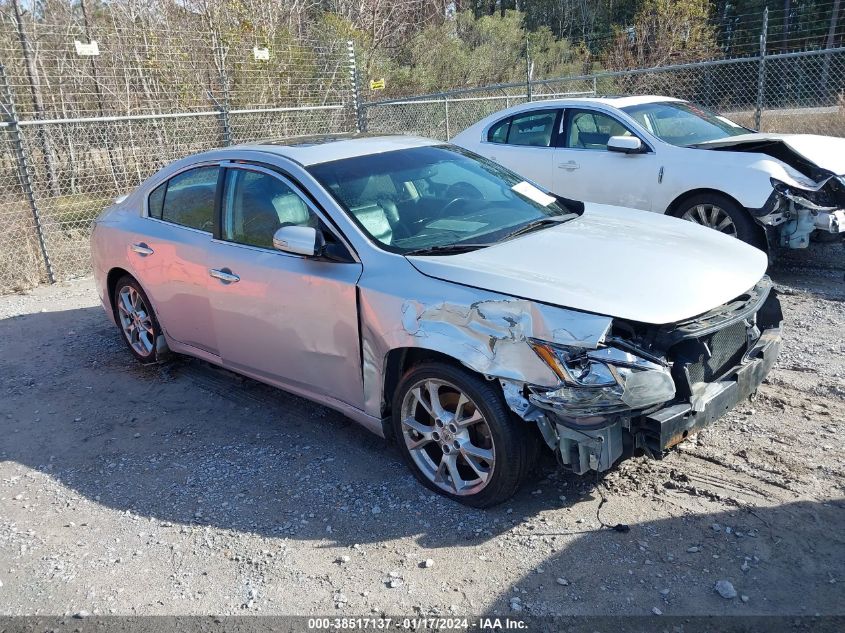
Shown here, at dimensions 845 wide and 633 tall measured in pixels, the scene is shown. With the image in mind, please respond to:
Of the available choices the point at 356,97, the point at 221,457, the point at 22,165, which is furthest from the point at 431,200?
the point at 356,97

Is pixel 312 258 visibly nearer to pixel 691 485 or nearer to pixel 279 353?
pixel 279 353

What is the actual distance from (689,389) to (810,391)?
175 centimetres

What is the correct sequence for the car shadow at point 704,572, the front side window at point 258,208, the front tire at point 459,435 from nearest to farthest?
the car shadow at point 704,572 < the front tire at point 459,435 < the front side window at point 258,208

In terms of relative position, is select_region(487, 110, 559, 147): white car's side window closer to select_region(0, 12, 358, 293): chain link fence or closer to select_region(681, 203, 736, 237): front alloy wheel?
select_region(681, 203, 736, 237): front alloy wheel

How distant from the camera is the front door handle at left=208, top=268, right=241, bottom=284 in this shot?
4.48 meters

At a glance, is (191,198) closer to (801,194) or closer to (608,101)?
(608,101)

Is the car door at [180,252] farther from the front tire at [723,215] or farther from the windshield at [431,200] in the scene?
the front tire at [723,215]

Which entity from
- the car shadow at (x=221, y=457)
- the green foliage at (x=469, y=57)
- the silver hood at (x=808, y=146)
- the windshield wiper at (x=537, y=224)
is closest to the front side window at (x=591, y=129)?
the silver hood at (x=808, y=146)

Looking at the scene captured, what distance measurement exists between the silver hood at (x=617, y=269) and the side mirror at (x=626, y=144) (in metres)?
3.31

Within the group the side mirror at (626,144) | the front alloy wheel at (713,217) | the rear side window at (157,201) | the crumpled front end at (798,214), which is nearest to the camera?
the rear side window at (157,201)

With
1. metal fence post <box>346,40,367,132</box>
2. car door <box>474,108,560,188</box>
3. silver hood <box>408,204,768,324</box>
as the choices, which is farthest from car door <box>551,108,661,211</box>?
metal fence post <box>346,40,367,132</box>

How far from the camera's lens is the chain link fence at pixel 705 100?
14438 mm

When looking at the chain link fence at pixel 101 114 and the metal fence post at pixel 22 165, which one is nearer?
the metal fence post at pixel 22 165

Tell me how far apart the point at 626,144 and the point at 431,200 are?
3740 mm
